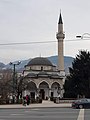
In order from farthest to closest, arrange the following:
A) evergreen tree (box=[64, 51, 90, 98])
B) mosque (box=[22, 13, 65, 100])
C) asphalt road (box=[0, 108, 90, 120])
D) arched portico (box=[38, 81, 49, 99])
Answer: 1. arched portico (box=[38, 81, 49, 99])
2. mosque (box=[22, 13, 65, 100])
3. evergreen tree (box=[64, 51, 90, 98])
4. asphalt road (box=[0, 108, 90, 120])

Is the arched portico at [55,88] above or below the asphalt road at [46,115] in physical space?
above

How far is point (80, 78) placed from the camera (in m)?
78.7

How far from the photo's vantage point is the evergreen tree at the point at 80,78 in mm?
77363

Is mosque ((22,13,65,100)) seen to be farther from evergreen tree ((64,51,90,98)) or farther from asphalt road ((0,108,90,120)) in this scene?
asphalt road ((0,108,90,120))

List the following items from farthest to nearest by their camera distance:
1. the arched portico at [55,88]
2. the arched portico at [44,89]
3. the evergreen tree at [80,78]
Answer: the arched portico at [55,88]
the arched portico at [44,89]
the evergreen tree at [80,78]

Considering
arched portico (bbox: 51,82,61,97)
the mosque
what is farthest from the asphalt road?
arched portico (bbox: 51,82,61,97)

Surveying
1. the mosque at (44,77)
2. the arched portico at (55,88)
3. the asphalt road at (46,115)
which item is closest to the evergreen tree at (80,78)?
the mosque at (44,77)

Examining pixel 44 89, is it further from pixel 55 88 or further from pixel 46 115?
pixel 46 115

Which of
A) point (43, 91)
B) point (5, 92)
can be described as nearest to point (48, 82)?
point (43, 91)

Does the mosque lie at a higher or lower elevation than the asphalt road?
higher

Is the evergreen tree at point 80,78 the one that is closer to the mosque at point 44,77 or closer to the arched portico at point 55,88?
the mosque at point 44,77

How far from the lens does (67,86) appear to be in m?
82.4

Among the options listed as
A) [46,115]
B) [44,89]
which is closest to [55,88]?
[44,89]

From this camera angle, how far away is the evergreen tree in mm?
77363
